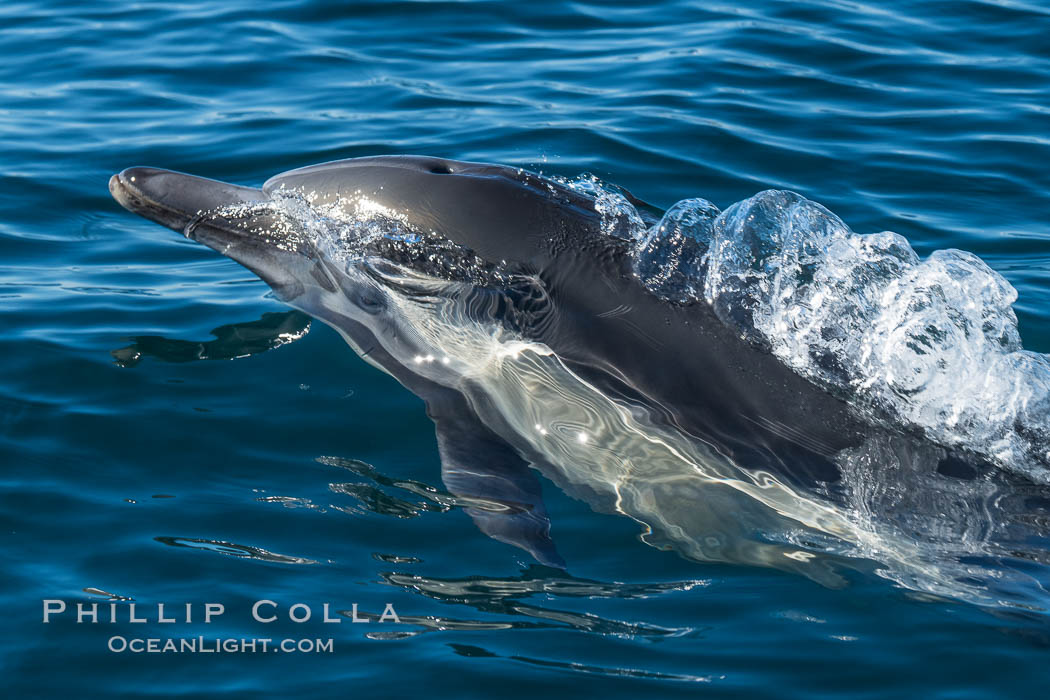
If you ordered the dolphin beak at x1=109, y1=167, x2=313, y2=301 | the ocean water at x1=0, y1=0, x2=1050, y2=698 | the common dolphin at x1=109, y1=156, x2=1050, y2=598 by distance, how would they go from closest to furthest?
the ocean water at x1=0, y1=0, x2=1050, y2=698 < the common dolphin at x1=109, y1=156, x2=1050, y2=598 < the dolphin beak at x1=109, y1=167, x2=313, y2=301

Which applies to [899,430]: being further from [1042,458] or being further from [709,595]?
[709,595]

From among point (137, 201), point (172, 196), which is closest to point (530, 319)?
point (172, 196)

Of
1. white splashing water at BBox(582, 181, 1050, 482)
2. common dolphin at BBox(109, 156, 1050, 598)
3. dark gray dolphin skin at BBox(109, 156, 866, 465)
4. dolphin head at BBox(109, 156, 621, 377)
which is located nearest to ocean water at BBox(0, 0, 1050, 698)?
common dolphin at BBox(109, 156, 1050, 598)

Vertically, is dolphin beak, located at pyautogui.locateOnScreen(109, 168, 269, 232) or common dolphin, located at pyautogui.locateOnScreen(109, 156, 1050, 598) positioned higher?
dolphin beak, located at pyautogui.locateOnScreen(109, 168, 269, 232)

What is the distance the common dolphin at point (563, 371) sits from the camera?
243 inches

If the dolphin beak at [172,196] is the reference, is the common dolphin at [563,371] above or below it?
below

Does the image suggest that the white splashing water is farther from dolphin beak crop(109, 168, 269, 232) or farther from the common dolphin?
dolphin beak crop(109, 168, 269, 232)

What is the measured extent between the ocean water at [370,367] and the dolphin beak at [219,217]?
0.73 metres

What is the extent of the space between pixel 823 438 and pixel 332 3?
36.3 feet

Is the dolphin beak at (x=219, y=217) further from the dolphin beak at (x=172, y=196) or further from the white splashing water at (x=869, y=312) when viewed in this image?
the white splashing water at (x=869, y=312)

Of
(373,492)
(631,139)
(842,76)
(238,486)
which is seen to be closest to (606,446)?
(373,492)

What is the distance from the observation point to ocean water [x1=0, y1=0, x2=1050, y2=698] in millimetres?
5395

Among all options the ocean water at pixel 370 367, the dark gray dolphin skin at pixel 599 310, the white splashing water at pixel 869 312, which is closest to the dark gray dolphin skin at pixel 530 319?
the dark gray dolphin skin at pixel 599 310

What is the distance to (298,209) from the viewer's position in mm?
7375
